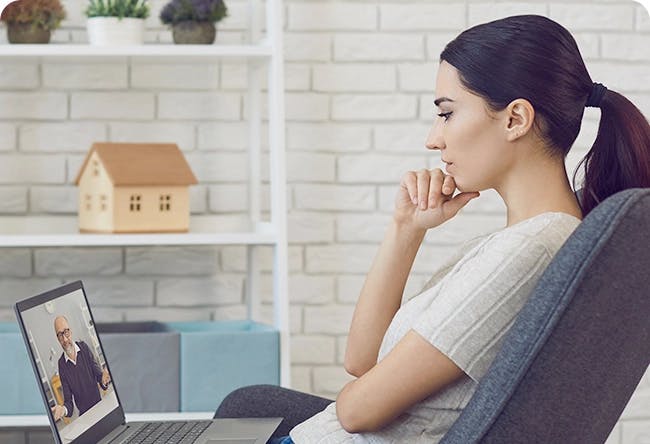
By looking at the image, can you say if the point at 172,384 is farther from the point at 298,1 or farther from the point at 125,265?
the point at 298,1

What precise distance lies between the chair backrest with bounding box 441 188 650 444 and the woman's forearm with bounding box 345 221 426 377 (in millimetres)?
441

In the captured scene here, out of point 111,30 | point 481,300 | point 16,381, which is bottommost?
point 16,381

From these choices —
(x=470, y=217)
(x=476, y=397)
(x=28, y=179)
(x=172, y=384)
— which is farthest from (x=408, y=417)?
(x=28, y=179)

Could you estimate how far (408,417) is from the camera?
1.54 metres

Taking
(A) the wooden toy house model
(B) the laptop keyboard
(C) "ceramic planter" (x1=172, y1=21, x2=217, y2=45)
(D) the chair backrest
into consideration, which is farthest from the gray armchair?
(C) "ceramic planter" (x1=172, y1=21, x2=217, y2=45)

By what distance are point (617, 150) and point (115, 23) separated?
1257 mm

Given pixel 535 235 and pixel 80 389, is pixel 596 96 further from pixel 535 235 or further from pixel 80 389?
pixel 80 389

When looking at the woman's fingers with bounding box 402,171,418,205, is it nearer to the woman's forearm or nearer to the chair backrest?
the woman's forearm

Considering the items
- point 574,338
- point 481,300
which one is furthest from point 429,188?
point 574,338

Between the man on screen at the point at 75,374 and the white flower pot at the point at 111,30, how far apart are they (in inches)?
36.1

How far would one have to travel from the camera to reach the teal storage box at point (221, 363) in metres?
2.41

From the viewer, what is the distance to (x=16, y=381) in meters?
2.38

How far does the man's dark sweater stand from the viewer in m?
1.59

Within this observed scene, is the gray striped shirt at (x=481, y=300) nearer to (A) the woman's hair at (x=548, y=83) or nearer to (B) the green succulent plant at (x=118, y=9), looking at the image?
(A) the woman's hair at (x=548, y=83)
